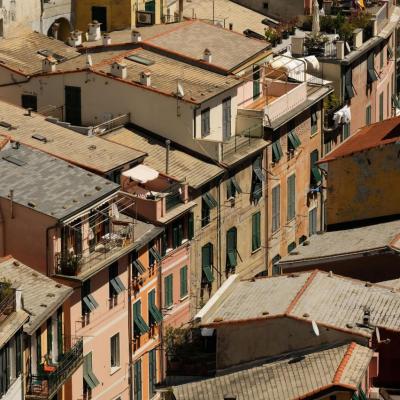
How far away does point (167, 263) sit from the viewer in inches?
3925

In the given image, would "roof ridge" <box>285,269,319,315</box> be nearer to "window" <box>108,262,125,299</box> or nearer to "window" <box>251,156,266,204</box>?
"window" <box>108,262,125,299</box>

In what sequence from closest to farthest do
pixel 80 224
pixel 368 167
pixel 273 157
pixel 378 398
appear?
pixel 378 398
pixel 80 224
pixel 368 167
pixel 273 157

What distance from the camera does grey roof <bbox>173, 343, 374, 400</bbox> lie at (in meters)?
77.7

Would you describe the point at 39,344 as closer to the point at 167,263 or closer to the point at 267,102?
A: the point at 167,263

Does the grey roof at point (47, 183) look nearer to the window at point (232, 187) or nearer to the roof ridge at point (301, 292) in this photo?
the roof ridge at point (301, 292)

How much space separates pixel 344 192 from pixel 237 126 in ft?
38.9

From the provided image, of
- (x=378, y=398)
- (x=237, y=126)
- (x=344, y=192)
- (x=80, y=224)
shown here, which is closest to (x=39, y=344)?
(x=80, y=224)

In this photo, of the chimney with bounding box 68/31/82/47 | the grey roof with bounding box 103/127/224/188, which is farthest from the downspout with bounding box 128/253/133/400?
the chimney with bounding box 68/31/82/47

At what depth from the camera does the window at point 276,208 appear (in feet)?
372

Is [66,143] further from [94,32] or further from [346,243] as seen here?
[94,32]

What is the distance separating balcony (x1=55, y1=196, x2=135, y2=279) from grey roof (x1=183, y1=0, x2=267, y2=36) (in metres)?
35.8

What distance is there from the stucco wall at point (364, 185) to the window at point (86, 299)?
13.2 m

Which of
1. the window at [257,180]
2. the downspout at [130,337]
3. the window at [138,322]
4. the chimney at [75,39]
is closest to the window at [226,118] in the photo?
the window at [257,180]

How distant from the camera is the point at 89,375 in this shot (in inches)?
3580
